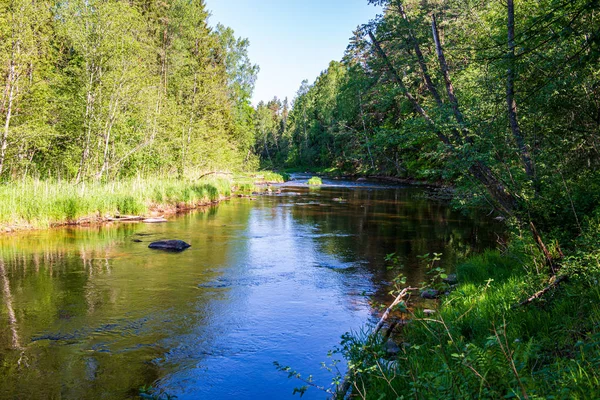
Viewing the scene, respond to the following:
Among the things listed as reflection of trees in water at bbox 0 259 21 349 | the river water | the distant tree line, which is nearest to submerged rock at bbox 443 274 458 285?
the river water

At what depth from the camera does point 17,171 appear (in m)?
21.4

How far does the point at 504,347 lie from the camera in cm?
492

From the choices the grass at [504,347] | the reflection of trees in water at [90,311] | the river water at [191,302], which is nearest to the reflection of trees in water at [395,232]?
the river water at [191,302]

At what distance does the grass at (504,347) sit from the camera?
3623mm

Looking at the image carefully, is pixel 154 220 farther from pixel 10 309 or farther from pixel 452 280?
pixel 452 280

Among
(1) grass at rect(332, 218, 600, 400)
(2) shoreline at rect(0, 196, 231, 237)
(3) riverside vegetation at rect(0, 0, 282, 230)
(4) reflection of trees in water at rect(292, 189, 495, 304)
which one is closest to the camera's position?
(1) grass at rect(332, 218, 600, 400)

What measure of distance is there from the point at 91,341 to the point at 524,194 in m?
8.13

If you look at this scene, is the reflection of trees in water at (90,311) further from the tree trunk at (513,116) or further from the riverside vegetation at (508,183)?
the tree trunk at (513,116)

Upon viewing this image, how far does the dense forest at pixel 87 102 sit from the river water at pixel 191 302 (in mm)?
6509

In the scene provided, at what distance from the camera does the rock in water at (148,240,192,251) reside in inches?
588

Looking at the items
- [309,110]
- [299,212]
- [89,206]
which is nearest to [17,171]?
[89,206]

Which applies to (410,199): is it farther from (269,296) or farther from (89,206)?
(269,296)

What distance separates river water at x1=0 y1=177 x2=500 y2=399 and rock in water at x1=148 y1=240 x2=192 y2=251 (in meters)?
0.35

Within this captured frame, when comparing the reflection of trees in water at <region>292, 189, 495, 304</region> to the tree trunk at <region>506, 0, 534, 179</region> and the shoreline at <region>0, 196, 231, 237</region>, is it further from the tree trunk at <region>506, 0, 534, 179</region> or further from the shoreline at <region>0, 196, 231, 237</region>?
the shoreline at <region>0, 196, 231, 237</region>
